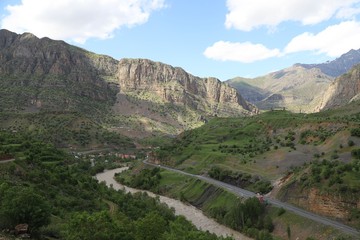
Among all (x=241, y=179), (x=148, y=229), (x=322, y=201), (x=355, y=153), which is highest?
(x=355, y=153)

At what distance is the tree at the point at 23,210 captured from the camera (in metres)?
40.8

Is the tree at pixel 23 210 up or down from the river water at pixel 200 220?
up

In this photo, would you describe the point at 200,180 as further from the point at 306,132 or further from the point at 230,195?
the point at 306,132

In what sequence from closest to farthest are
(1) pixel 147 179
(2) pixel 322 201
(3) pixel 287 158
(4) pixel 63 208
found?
(4) pixel 63 208 < (2) pixel 322 201 < (3) pixel 287 158 < (1) pixel 147 179

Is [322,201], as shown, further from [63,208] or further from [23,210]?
[23,210]

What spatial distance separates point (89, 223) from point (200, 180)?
80928mm

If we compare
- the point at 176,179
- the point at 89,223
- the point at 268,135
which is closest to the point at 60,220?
the point at 89,223

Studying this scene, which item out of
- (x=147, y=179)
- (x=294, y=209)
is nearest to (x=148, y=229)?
(x=294, y=209)

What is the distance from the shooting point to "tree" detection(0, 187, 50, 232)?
40.8 m

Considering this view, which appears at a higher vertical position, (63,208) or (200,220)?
(63,208)

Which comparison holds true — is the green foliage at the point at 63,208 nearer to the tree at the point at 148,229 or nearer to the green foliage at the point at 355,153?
the tree at the point at 148,229

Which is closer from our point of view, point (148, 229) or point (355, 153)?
point (148, 229)

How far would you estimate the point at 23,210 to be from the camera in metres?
40.9

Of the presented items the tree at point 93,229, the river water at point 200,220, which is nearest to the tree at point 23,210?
the tree at point 93,229
